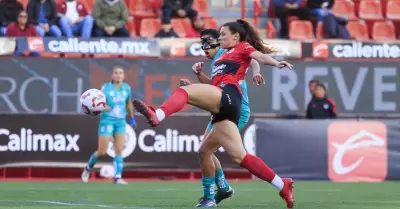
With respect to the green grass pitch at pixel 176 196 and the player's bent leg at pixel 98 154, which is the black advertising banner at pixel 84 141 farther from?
the green grass pitch at pixel 176 196

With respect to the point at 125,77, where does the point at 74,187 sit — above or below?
below

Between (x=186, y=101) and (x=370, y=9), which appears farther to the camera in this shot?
(x=370, y=9)

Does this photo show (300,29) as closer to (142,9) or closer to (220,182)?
(142,9)

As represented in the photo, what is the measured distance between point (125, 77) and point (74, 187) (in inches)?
159

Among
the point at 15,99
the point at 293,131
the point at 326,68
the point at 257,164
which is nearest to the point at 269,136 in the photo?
the point at 293,131

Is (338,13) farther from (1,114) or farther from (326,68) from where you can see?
(1,114)

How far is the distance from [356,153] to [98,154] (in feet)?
15.6

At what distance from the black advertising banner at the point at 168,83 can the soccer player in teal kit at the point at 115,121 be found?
169cm

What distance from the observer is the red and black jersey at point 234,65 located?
1006cm

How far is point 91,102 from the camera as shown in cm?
1216

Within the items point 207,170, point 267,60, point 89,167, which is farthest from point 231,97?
point 89,167

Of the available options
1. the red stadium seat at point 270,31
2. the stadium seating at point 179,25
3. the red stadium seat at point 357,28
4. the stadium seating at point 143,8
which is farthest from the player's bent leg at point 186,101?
the red stadium seat at point 357,28

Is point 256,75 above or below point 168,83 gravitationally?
below

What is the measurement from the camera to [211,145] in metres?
Answer: 10.5
